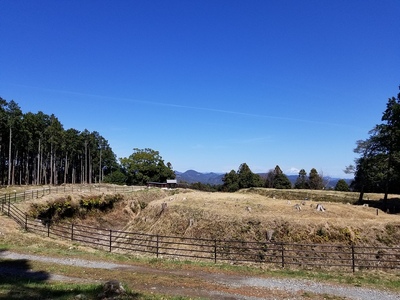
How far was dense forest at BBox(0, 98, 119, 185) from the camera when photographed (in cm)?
6781

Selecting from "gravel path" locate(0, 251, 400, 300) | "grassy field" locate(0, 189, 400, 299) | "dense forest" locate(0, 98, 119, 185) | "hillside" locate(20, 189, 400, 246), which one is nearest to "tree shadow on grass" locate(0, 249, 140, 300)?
"grassy field" locate(0, 189, 400, 299)

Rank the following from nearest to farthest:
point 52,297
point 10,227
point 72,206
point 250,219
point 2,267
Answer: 1. point 52,297
2. point 2,267
3. point 10,227
4. point 250,219
5. point 72,206

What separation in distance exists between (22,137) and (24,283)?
70.7 m

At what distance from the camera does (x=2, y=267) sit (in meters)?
14.5

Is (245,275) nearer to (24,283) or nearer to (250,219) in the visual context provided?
(24,283)

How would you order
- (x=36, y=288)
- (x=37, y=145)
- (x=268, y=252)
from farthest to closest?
1. (x=37, y=145)
2. (x=268, y=252)
3. (x=36, y=288)

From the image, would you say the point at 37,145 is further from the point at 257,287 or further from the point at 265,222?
the point at 257,287

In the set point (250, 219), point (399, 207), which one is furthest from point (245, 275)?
point (399, 207)

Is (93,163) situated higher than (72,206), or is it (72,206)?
(93,163)

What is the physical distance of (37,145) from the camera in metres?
80.7

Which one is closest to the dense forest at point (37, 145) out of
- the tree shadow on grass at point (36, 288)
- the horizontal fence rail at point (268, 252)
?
the horizontal fence rail at point (268, 252)

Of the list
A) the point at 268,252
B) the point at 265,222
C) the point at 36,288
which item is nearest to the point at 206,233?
the point at 265,222

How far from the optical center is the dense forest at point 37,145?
67812 mm

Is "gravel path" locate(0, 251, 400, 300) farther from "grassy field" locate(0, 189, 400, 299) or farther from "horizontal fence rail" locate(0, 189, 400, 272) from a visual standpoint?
"horizontal fence rail" locate(0, 189, 400, 272)
